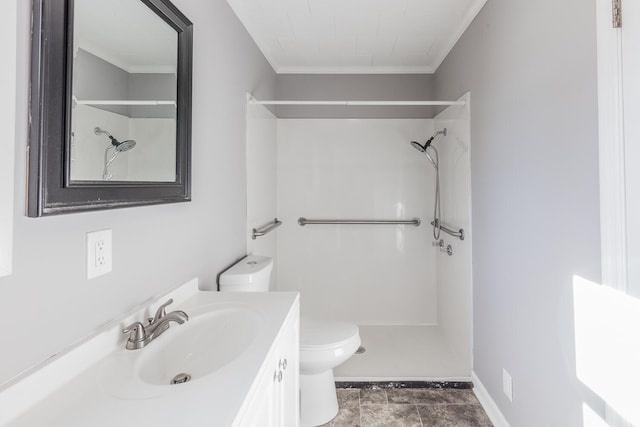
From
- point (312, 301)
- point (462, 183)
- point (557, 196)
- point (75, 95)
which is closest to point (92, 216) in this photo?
point (75, 95)

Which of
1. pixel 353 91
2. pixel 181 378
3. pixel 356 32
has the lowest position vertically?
pixel 181 378

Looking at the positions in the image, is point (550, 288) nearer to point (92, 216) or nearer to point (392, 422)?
point (392, 422)

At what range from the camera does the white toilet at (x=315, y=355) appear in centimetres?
173

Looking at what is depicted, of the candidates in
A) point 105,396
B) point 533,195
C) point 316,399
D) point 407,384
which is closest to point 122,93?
point 105,396

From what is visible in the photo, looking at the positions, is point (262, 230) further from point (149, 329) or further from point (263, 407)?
point (263, 407)

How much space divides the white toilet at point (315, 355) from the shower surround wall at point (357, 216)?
1127mm

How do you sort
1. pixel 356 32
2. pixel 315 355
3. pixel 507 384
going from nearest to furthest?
pixel 507 384
pixel 315 355
pixel 356 32

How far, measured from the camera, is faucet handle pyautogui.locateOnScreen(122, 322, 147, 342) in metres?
0.95

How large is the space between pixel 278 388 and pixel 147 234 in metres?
0.67

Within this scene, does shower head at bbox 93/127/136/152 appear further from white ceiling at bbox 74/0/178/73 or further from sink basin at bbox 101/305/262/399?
sink basin at bbox 101/305/262/399

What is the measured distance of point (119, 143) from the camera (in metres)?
0.99

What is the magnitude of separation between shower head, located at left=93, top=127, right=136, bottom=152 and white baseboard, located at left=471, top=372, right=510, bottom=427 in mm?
2034

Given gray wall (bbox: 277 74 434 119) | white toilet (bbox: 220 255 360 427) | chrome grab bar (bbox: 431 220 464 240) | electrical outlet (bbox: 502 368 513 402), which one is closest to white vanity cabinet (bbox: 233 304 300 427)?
white toilet (bbox: 220 255 360 427)

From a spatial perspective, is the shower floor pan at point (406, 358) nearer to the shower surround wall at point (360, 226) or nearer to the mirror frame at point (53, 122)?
the shower surround wall at point (360, 226)
